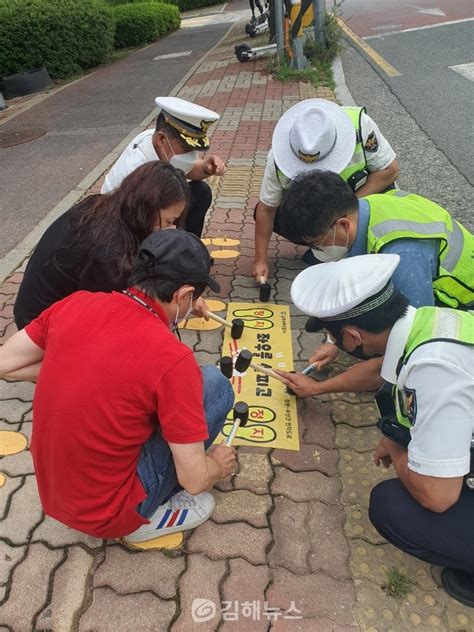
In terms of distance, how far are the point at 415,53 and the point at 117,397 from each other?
9582 millimetres

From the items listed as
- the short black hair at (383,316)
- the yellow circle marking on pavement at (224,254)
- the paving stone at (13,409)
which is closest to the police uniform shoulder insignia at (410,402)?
the short black hair at (383,316)

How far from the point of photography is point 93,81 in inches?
413

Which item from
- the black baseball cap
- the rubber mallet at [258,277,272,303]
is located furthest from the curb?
the black baseball cap

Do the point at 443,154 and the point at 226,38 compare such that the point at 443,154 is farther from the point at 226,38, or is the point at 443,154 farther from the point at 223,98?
the point at 226,38

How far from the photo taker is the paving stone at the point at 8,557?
183cm

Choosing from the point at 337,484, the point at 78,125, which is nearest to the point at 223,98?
the point at 78,125

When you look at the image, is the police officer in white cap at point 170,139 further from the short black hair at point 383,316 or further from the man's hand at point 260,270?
the short black hair at point 383,316

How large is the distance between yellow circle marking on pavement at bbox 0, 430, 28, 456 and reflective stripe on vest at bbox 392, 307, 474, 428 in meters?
1.64

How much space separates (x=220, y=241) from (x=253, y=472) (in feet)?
7.26

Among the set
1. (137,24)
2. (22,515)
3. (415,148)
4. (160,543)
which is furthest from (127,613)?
(137,24)

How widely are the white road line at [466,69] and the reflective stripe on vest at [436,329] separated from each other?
688cm

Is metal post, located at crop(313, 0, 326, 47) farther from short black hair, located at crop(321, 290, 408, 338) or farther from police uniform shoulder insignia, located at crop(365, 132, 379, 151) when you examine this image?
short black hair, located at crop(321, 290, 408, 338)

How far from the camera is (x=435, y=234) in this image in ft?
6.97

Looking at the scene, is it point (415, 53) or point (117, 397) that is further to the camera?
point (415, 53)
